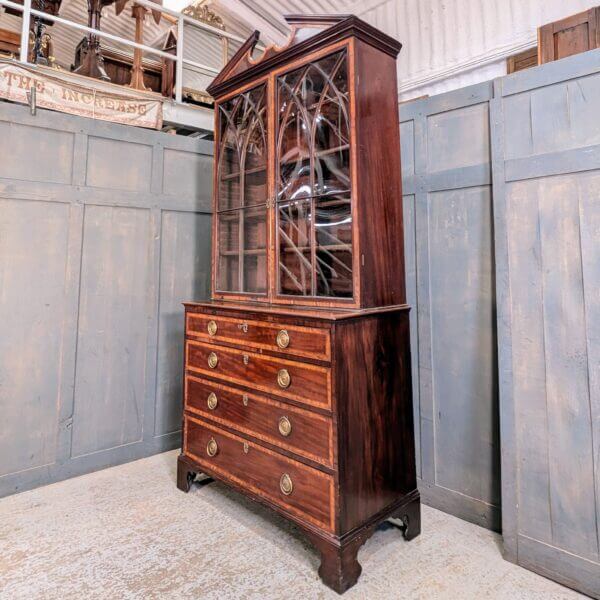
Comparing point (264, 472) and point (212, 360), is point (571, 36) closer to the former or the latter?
point (212, 360)

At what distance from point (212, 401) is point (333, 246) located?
98cm

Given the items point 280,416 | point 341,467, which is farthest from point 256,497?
point 341,467

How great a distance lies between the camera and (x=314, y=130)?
1.78 m

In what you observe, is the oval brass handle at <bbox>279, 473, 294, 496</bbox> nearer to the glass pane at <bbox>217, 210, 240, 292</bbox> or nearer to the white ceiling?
the glass pane at <bbox>217, 210, 240, 292</bbox>

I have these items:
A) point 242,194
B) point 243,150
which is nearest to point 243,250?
point 242,194

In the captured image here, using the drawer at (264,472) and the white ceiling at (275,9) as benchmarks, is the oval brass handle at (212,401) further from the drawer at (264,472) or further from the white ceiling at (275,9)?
the white ceiling at (275,9)

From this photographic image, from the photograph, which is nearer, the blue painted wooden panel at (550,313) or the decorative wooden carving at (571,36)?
the blue painted wooden panel at (550,313)

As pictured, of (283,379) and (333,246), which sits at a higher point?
(333,246)

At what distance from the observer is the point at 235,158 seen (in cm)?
217

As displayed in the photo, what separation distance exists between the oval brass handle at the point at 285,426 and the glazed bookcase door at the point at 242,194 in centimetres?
62

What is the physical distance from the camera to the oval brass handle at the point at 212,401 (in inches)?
77.5

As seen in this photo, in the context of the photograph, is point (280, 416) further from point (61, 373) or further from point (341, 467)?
point (61, 373)

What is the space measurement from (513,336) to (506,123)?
896 mm

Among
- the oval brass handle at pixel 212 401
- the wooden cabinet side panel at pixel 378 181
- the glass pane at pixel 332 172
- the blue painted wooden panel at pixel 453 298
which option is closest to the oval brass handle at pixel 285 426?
the oval brass handle at pixel 212 401
